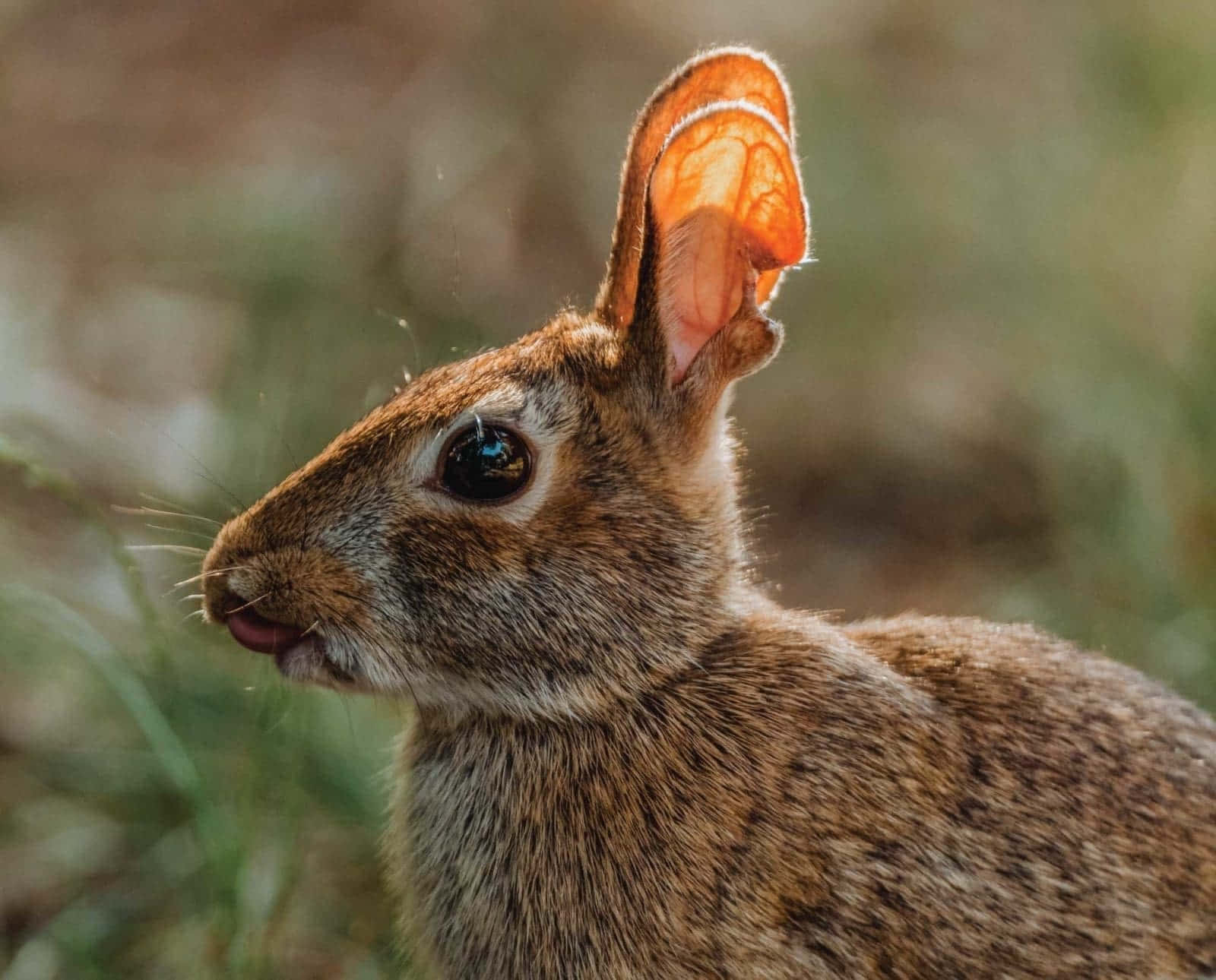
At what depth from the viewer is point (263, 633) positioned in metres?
2.99

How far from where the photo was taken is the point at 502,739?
123 inches

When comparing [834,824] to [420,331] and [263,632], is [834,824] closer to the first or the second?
[263,632]

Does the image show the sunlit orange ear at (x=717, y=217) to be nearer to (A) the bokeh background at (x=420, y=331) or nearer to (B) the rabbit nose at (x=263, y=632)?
(B) the rabbit nose at (x=263, y=632)

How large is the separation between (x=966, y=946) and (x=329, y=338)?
3.45 meters

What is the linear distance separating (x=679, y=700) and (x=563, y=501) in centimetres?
47

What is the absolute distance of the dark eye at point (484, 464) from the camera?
9.76 feet

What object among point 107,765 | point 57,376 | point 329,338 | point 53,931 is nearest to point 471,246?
point 329,338

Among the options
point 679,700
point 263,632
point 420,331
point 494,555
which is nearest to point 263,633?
point 263,632

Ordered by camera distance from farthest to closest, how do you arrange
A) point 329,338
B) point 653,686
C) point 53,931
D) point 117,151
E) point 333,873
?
point 117,151 → point 329,338 → point 333,873 → point 53,931 → point 653,686

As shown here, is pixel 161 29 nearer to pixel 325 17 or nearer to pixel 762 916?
pixel 325 17

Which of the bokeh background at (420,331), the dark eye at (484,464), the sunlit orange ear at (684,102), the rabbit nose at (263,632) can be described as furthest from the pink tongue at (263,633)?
the sunlit orange ear at (684,102)

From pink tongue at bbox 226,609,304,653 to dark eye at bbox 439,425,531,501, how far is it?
1.34 feet

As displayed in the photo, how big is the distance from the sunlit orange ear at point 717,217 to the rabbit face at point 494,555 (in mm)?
182

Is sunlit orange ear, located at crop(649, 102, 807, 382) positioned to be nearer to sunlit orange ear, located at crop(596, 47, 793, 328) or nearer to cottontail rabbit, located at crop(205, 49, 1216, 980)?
cottontail rabbit, located at crop(205, 49, 1216, 980)
